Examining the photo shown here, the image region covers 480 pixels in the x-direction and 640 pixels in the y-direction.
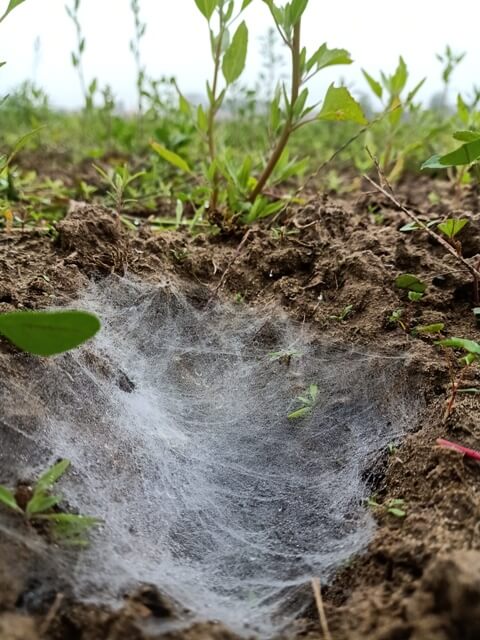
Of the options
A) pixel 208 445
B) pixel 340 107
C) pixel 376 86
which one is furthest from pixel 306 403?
pixel 376 86

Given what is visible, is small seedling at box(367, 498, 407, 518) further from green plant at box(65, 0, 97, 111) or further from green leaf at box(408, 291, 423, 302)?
green plant at box(65, 0, 97, 111)

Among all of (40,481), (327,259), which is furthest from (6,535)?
(327,259)

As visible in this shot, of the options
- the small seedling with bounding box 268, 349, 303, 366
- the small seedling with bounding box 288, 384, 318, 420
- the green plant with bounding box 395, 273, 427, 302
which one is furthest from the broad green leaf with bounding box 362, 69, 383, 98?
the small seedling with bounding box 288, 384, 318, 420

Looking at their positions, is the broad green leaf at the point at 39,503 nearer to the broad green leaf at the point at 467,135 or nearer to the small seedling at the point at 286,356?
the small seedling at the point at 286,356

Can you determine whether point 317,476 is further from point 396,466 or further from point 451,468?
point 451,468

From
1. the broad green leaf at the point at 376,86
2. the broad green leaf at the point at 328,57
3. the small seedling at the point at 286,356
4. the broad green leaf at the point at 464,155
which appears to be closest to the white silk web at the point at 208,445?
the small seedling at the point at 286,356

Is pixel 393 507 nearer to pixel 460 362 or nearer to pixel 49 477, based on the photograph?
pixel 460 362
